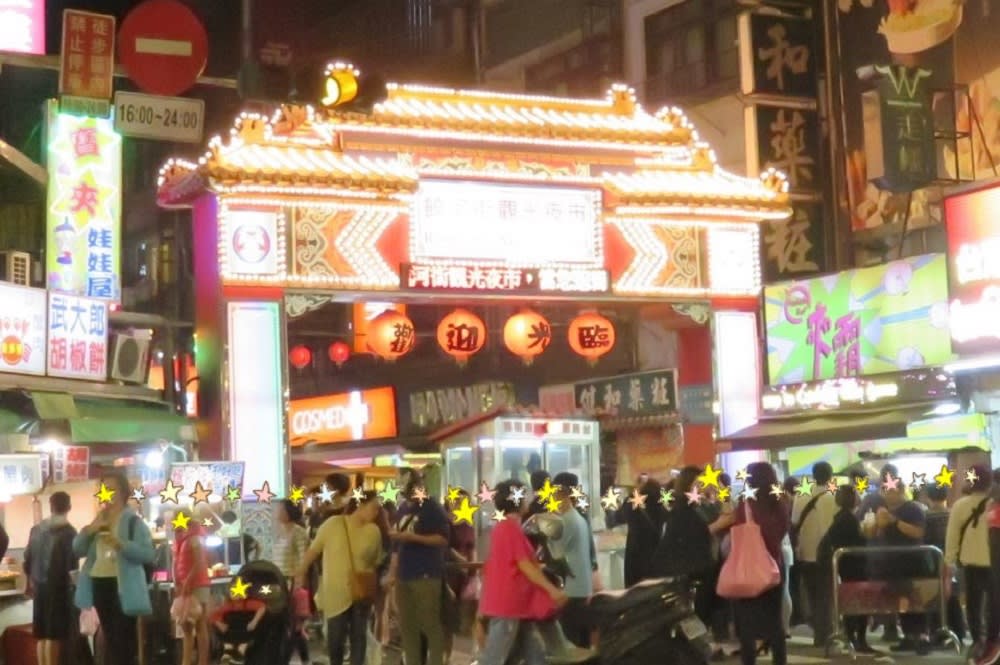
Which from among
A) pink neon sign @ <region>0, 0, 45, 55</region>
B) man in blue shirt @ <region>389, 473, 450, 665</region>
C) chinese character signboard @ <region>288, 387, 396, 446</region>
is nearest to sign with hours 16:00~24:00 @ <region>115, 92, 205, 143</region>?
pink neon sign @ <region>0, 0, 45, 55</region>

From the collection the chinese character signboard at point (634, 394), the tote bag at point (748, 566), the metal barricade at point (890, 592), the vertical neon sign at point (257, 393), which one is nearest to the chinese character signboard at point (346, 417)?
the chinese character signboard at point (634, 394)

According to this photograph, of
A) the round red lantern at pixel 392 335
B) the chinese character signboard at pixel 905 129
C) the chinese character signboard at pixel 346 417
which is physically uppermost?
the chinese character signboard at pixel 905 129

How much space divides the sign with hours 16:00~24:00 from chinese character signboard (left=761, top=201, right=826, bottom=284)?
934cm

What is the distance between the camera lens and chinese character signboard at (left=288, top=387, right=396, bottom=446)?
36969 mm

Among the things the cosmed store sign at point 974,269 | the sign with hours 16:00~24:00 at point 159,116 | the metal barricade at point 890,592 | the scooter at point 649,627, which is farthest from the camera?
the sign with hours 16:00~24:00 at point 159,116

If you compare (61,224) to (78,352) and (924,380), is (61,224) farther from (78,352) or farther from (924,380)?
(924,380)

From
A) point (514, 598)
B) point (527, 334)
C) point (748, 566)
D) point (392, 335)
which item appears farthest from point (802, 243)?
point (514, 598)

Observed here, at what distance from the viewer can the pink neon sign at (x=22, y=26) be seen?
22.3 metres

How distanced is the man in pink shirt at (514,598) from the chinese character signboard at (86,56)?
12.6 metres

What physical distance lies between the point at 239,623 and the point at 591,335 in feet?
39.1

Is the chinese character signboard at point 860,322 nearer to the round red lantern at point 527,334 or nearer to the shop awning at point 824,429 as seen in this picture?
the shop awning at point 824,429

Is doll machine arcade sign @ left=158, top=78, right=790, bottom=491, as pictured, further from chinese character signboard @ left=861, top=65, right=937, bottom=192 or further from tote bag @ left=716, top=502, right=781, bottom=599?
tote bag @ left=716, top=502, right=781, bottom=599

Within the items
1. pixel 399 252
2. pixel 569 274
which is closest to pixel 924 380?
pixel 569 274

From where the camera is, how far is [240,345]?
63.4 feet
